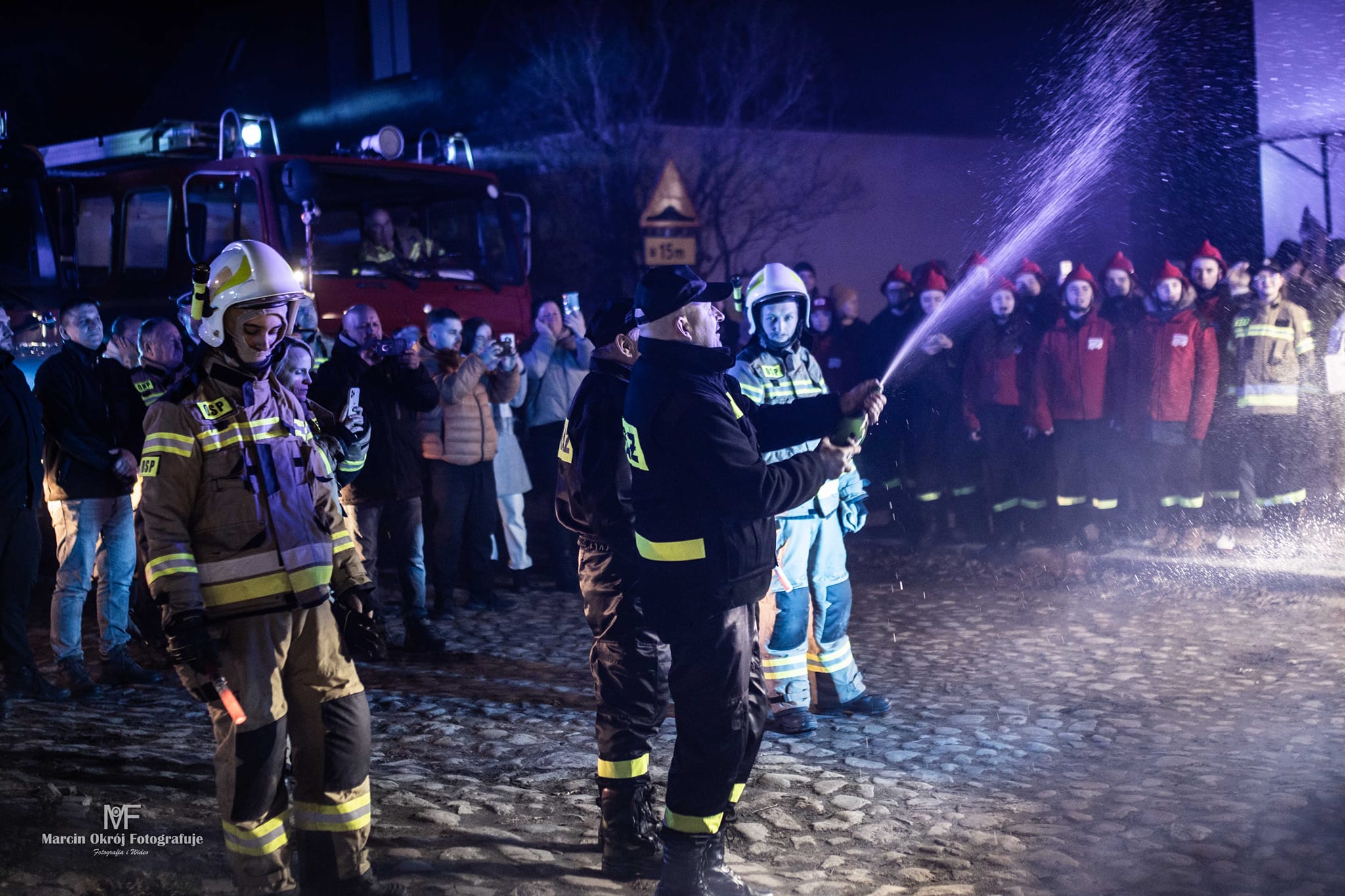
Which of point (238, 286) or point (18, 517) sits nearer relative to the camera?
point (238, 286)

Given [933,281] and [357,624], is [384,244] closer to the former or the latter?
[933,281]

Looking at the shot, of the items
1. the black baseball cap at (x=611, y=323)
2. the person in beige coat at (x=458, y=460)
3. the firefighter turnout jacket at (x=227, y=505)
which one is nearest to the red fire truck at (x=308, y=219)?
the person in beige coat at (x=458, y=460)

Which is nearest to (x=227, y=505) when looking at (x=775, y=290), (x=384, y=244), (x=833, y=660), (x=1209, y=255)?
(x=775, y=290)

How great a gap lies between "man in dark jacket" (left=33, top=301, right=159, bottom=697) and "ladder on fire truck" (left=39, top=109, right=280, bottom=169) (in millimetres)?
3979

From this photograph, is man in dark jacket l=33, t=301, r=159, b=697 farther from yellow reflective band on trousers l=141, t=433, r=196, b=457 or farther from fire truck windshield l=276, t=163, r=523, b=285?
yellow reflective band on trousers l=141, t=433, r=196, b=457

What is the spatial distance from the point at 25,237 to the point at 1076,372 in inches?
371

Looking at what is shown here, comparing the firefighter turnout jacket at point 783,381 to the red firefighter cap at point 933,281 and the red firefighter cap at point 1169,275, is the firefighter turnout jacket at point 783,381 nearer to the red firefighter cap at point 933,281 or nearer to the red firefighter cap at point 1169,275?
the red firefighter cap at point 933,281

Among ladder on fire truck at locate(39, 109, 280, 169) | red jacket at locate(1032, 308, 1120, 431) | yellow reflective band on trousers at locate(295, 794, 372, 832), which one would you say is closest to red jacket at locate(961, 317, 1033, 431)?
red jacket at locate(1032, 308, 1120, 431)

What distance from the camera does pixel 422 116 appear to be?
2455 cm

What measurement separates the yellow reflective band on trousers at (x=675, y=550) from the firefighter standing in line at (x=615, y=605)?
1.36ft

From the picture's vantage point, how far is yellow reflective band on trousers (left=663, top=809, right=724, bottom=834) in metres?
4.20

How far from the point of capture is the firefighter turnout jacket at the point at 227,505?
3.85 metres

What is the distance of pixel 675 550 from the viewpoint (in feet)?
14.0

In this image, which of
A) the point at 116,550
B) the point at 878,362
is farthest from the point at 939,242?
the point at 116,550
